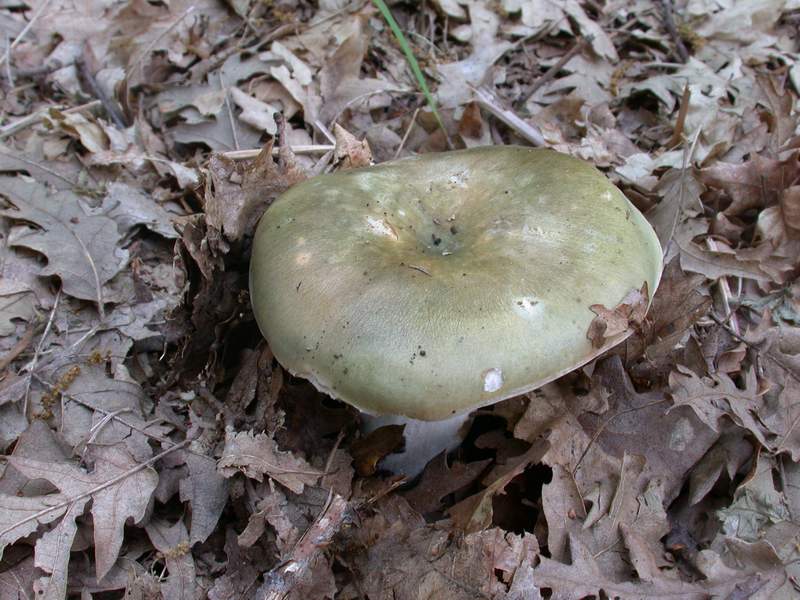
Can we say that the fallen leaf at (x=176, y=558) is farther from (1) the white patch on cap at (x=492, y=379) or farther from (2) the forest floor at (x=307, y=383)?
(1) the white patch on cap at (x=492, y=379)

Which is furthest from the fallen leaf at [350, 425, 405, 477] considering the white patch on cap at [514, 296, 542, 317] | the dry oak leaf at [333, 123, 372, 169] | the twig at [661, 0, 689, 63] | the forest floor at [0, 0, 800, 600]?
the twig at [661, 0, 689, 63]

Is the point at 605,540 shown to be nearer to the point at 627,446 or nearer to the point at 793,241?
the point at 627,446

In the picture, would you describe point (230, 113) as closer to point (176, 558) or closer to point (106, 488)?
point (106, 488)

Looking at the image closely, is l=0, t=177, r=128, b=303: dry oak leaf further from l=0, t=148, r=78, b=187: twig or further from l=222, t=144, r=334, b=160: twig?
l=222, t=144, r=334, b=160: twig

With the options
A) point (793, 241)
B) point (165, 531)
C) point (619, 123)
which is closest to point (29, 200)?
point (165, 531)

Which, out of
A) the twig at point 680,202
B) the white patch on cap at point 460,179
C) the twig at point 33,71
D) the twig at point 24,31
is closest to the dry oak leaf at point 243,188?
the white patch on cap at point 460,179

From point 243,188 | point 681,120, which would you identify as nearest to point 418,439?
point 243,188
